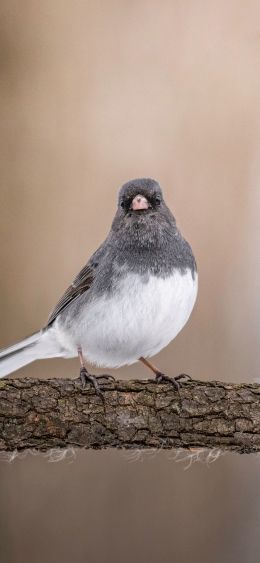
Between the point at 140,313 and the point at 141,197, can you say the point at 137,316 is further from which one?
the point at 141,197

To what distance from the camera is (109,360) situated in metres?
1.50

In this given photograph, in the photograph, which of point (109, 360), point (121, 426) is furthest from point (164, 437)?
point (109, 360)

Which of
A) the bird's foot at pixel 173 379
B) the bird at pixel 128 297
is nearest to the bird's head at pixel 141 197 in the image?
the bird at pixel 128 297

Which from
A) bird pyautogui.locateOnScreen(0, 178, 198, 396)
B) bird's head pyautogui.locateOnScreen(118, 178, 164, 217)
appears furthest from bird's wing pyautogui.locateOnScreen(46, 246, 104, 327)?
bird's head pyautogui.locateOnScreen(118, 178, 164, 217)

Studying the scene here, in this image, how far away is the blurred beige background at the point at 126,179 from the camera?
1828mm

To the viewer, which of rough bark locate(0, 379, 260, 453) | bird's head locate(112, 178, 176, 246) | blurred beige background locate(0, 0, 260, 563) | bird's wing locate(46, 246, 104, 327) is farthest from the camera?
blurred beige background locate(0, 0, 260, 563)

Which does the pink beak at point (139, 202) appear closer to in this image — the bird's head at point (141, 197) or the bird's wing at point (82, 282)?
the bird's head at point (141, 197)

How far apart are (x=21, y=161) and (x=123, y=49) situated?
1.31ft

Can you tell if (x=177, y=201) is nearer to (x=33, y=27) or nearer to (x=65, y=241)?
(x=65, y=241)

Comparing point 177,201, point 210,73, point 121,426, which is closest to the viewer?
point 121,426

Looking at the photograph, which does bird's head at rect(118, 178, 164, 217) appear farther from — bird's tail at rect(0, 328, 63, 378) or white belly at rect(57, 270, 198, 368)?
bird's tail at rect(0, 328, 63, 378)

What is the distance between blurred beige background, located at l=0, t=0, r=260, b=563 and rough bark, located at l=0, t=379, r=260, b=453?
1.55ft

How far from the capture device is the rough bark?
130cm

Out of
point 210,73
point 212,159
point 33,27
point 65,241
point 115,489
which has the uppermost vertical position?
point 33,27
